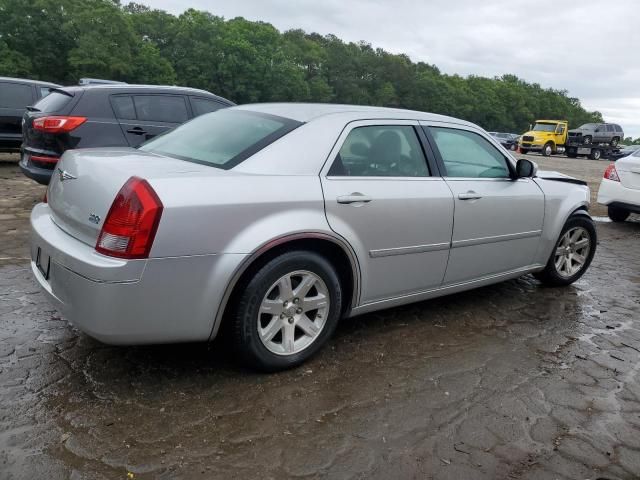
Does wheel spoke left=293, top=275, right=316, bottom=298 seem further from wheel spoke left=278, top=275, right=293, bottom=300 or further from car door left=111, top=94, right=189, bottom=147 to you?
car door left=111, top=94, right=189, bottom=147

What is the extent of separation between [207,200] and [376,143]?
1.34 metres

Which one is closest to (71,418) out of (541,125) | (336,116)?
(336,116)

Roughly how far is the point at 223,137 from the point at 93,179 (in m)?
0.87

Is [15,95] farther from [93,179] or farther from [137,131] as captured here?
[93,179]

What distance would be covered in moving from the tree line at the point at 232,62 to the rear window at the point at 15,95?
34731 mm

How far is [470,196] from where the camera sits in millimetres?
3787

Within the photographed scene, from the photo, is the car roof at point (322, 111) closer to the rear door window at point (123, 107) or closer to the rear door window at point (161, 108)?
the rear door window at point (123, 107)

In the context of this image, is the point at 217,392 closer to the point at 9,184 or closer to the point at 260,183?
the point at 260,183

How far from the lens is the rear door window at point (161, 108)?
A: 6.80m

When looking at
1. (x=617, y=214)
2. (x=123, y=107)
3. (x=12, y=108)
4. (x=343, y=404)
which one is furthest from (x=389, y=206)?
(x=12, y=108)

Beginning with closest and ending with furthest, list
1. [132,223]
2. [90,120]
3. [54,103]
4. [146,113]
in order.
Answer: [132,223] → [90,120] → [54,103] → [146,113]

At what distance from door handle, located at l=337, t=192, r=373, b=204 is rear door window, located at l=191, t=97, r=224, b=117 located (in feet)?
15.5

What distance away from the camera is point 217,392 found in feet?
9.20

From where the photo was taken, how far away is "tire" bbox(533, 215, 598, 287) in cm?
477
